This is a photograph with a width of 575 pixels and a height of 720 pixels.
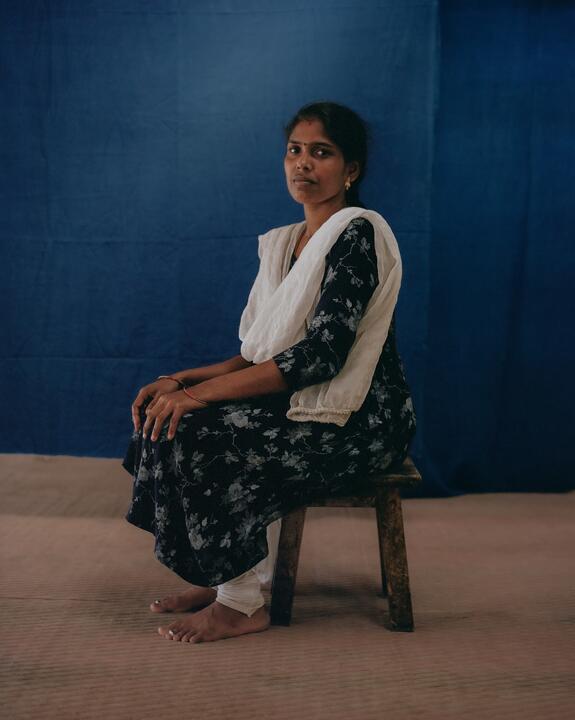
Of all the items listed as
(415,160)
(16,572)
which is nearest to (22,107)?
(415,160)

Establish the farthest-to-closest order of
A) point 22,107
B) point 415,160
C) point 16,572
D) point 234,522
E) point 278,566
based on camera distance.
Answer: point 22,107 → point 415,160 → point 16,572 → point 278,566 → point 234,522

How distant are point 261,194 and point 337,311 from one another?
130cm

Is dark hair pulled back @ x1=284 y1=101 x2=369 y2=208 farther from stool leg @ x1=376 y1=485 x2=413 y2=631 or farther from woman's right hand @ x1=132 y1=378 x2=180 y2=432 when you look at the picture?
stool leg @ x1=376 y1=485 x2=413 y2=631

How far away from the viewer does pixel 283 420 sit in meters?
1.75

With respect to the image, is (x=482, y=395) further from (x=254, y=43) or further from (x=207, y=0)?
(x=207, y=0)

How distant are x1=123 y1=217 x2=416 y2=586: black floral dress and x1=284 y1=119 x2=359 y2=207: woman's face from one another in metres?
0.16

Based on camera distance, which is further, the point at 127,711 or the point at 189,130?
the point at 189,130

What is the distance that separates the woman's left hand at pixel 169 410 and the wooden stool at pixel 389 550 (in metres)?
0.33

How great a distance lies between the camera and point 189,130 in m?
2.97

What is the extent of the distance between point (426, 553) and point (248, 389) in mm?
977

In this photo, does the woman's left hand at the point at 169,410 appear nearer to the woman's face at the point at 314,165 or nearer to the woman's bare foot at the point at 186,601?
the woman's bare foot at the point at 186,601

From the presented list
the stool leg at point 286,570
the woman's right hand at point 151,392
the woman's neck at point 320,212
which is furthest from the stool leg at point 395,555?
the woman's neck at point 320,212

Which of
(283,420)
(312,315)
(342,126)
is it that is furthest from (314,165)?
(283,420)

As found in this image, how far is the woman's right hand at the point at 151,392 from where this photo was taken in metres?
1.87
